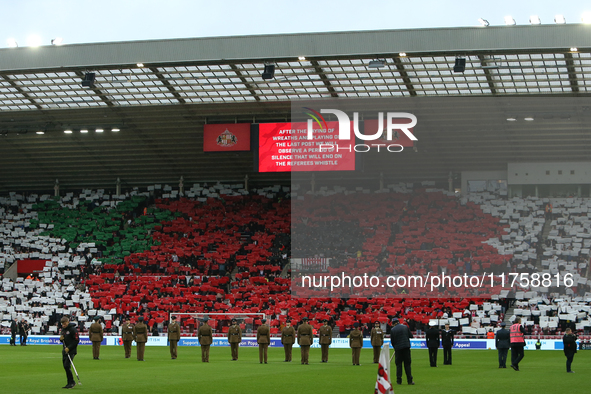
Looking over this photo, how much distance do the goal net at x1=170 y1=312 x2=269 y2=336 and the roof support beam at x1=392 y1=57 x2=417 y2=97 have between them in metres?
13.6

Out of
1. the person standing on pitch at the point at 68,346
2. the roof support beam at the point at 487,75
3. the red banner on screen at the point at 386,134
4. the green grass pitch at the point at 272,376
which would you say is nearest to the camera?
the person standing on pitch at the point at 68,346

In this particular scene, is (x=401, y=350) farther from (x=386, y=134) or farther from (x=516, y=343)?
(x=386, y=134)

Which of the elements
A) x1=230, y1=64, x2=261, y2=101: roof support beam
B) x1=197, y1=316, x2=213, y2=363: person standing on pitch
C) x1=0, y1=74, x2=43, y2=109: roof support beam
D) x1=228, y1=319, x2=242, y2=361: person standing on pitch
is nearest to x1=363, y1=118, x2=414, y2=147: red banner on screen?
x1=230, y1=64, x2=261, y2=101: roof support beam

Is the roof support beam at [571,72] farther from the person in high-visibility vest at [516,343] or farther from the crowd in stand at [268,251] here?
the person in high-visibility vest at [516,343]

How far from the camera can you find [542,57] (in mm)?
37469

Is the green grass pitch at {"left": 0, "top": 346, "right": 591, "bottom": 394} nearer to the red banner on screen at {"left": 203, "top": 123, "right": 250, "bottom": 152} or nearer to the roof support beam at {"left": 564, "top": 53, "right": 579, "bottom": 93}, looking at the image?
the roof support beam at {"left": 564, "top": 53, "right": 579, "bottom": 93}

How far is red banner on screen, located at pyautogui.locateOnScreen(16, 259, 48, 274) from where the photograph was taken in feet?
171

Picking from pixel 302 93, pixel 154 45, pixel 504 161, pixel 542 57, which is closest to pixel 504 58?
pixel 542 57

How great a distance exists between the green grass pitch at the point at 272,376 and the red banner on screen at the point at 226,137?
1607cm

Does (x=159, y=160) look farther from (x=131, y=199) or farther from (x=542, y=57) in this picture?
(x=542, y=57)

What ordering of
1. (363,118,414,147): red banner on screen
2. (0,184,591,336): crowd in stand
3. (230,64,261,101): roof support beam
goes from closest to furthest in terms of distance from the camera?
(0,184,591,336): crowd in stand, (363,118,414,147): red banner on screen, (230,64,261,101): roof support beam

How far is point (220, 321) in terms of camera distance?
4141 cm

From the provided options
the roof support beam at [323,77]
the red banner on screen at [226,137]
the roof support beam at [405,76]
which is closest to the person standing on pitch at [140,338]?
the roof support beam at [323,77]

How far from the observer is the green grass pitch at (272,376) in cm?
1691
